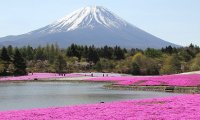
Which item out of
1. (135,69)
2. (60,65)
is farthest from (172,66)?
(60,65)

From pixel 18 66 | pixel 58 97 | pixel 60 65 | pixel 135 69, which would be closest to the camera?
pixel 58 97

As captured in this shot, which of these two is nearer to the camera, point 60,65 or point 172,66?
point 172,66

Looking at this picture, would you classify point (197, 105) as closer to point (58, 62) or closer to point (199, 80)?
point (199, 80)

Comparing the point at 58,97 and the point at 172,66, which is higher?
the point at 172,66

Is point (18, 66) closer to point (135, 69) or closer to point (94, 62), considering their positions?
point (135, 69)

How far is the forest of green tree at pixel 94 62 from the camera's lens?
11300 cm

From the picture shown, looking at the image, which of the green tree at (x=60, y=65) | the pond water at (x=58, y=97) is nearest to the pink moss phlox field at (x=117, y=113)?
the pond water at (x=58, y=97)

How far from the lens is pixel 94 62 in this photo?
14488 cm

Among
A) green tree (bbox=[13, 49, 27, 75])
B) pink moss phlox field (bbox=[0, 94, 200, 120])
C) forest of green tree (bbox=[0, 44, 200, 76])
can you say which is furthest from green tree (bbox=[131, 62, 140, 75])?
pink moss phlox field (bbox=[0, 94, 200, 120])

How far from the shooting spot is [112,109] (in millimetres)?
26828

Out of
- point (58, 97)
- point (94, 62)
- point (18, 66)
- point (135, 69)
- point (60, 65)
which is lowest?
point (58, 97)

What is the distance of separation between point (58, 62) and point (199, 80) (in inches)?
2817

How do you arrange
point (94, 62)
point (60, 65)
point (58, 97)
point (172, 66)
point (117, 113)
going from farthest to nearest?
point (94, 62)
point (60, 65)
point (172, 66)
point (58, 97)
point (117, 113)

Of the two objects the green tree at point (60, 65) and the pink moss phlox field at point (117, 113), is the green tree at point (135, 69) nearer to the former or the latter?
the green tree at point (60, 65)
